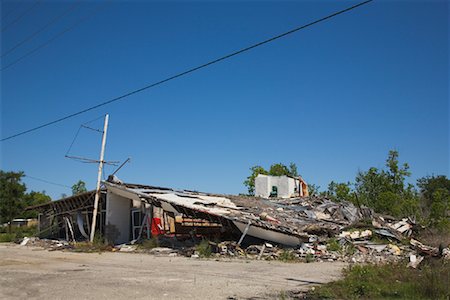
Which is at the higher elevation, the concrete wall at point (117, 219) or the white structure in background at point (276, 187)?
the white structure in background at point (276, 187)

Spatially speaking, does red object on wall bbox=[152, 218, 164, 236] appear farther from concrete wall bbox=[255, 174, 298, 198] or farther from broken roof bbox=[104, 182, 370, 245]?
concrete wall bbox=[255, 174, 298, 198]

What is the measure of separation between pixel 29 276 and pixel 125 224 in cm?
1616

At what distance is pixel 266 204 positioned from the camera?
28.6m

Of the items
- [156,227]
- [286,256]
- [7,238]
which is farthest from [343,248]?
[7,238]

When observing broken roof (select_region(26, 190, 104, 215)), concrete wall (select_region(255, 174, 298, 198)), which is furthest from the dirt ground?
concrete wall (select_region(255, 174, 298, 198))

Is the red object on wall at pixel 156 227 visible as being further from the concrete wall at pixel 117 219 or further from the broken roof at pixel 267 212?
the concrete wall at pixel 117 219

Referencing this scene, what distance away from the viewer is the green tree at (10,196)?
52531 mm

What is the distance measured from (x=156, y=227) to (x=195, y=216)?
445cm

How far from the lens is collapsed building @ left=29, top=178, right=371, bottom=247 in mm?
20703

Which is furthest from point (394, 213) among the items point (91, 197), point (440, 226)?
point (91, 197)

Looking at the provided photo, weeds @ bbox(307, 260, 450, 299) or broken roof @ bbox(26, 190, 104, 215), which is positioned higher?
broken roof @ bbox(26, 190, 104, 215)

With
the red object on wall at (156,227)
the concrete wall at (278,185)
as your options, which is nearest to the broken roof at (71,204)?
the red object on wall at (156,227)

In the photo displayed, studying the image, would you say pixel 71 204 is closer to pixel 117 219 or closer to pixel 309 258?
pixel 117 219

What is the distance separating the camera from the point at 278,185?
39.2 meters
